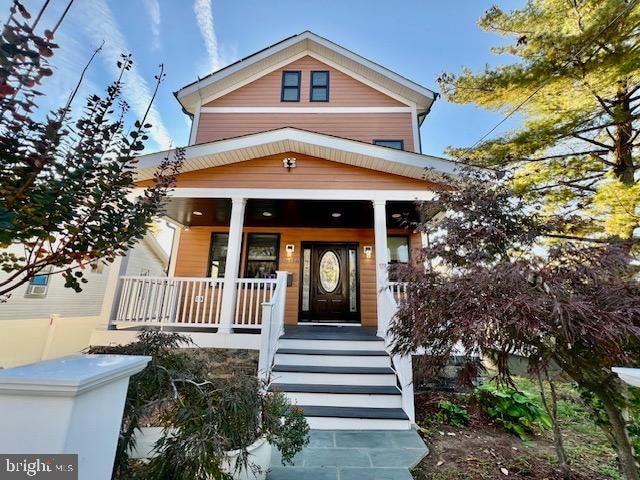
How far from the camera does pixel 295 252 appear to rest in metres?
8.26

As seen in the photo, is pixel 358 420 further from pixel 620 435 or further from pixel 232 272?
pixel 232 272

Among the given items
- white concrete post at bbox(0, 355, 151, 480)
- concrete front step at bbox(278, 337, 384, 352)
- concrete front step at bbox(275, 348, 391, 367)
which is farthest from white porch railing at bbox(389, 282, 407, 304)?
white concrete post at bbox(0, 355, 151, 480)

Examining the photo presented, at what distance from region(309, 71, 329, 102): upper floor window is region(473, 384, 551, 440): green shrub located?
8.54 metres

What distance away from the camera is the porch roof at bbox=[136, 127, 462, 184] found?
576cm

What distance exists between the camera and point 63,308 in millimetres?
12094

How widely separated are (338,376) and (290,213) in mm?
3915

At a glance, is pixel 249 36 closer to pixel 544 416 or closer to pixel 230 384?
pixel 230 384

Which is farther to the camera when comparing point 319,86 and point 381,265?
point 319,86

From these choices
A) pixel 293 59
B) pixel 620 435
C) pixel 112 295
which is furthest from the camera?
pixel 293 59

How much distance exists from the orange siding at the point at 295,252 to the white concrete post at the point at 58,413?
22.6 ft

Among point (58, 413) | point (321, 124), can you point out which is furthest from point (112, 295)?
point (321, 124)

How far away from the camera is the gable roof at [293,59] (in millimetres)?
8898

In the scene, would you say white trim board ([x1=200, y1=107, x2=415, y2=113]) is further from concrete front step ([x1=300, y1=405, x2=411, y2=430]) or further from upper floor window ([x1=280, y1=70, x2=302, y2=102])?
concrete front step ([x1=300, y1=405, x2=411, y2=430])

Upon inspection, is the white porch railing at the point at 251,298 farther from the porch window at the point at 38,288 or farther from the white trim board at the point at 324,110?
the porch window at the point at 38,288
